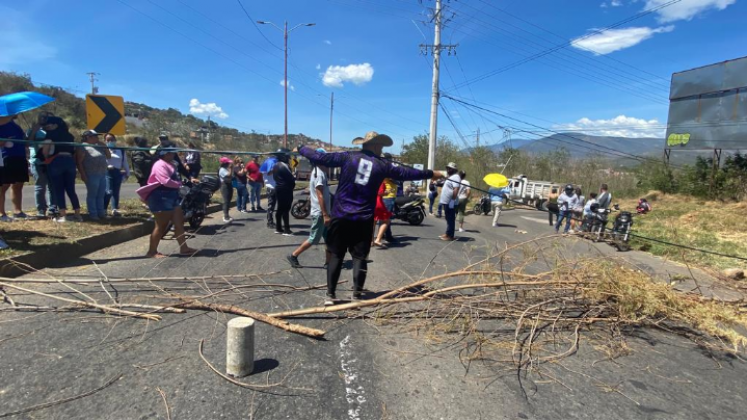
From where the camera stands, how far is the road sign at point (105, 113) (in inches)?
286

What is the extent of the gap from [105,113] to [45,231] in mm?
2417

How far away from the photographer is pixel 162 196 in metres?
5.87

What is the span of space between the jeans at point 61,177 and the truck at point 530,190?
91.5 ft

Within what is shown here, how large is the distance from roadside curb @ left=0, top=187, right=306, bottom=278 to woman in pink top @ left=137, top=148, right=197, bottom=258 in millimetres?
971

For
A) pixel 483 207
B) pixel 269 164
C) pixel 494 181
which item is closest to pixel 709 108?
pixel 483 207

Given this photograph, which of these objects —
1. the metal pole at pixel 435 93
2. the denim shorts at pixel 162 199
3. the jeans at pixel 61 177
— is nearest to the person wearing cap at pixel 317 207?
the denim shorts at pixel 162 199

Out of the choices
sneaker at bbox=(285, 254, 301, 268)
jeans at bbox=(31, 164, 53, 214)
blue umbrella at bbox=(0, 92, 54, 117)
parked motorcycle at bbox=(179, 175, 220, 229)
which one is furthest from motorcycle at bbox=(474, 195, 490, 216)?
blue umbrella at bbox=(0, 92, 54, 117)

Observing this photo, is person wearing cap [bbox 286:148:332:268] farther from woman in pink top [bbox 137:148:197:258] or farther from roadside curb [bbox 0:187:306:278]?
roadside curb [bbox 0:187:306:278]

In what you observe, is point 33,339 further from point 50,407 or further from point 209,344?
point 209,344

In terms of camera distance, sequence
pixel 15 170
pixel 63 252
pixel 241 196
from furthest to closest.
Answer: pixel 241 196 < pixel 15 170 < pixel 63 252

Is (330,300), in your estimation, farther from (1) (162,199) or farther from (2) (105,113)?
(2) (105,113)

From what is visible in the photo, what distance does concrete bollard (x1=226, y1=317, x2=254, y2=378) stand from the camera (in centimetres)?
273

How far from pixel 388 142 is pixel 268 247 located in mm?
3557

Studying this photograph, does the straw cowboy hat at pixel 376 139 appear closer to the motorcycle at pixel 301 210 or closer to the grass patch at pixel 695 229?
the grass patch at pixel 695 229
